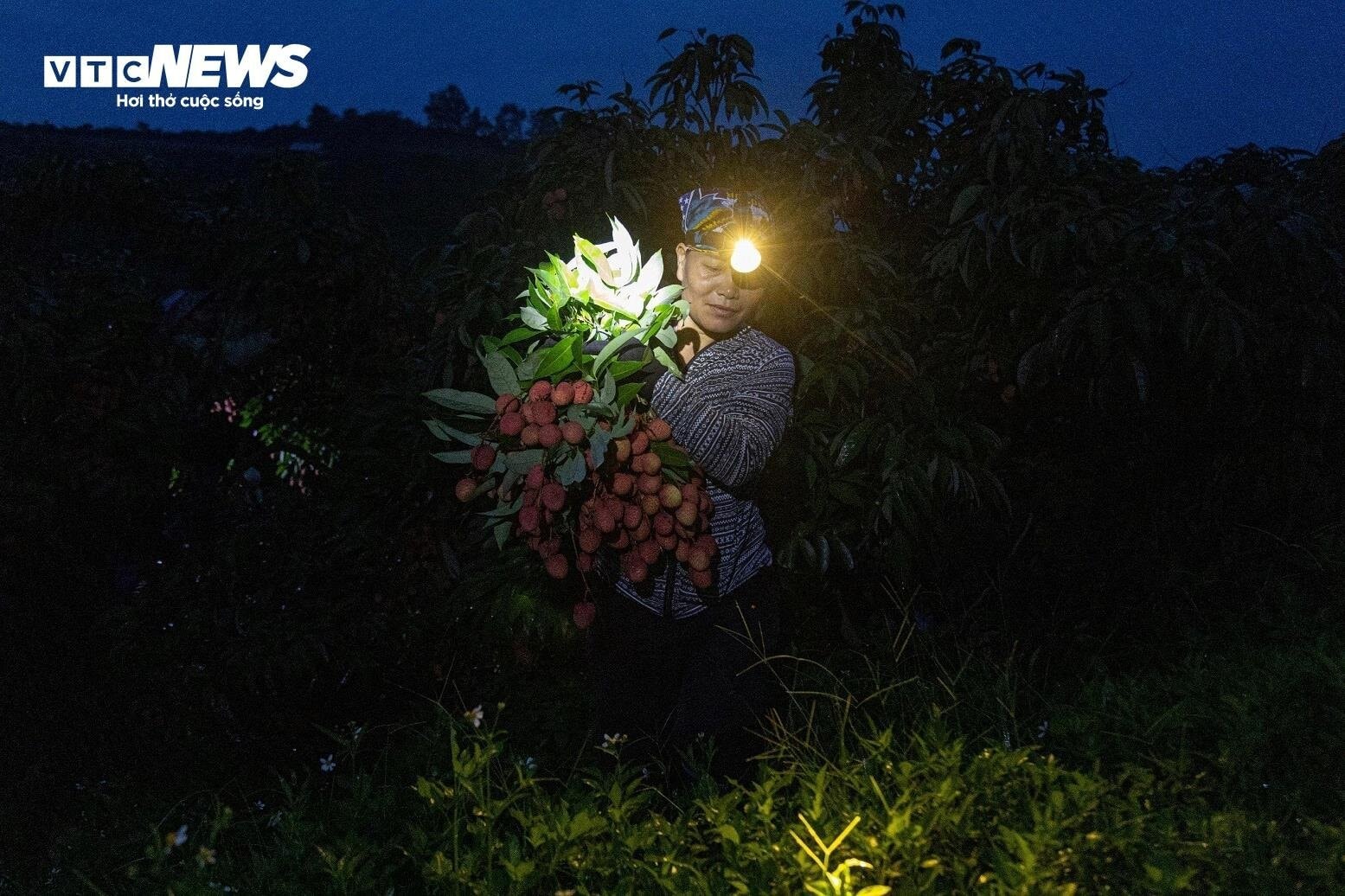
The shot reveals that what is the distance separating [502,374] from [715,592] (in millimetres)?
752

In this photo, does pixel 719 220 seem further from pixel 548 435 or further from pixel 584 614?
pixel 584 614

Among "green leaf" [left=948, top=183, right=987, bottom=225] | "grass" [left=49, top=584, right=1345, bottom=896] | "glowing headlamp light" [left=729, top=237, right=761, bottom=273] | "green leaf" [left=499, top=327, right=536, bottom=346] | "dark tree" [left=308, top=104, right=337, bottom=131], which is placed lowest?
"grass" [left=49, top=584, right=1345, bottom=896]

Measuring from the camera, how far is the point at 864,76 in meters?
3.91

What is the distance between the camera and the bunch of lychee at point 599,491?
6.79 feet

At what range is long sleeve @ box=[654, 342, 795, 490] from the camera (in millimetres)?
2305

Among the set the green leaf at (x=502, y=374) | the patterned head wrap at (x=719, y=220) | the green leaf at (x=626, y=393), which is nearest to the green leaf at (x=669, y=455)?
the green leaf at (x=626, y=393)

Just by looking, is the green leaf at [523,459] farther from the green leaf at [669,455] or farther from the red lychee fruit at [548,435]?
the green leaf at [669,455]

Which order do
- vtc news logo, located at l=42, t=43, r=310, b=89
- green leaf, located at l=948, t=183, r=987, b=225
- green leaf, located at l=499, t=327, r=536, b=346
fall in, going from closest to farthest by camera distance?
green leaf, located at l=499, t=327, r=536, b=346
green leaf, located at l=948, t=183, r=987, b=225
vtc news logo, located at l=42, t=43, r=310, b=89

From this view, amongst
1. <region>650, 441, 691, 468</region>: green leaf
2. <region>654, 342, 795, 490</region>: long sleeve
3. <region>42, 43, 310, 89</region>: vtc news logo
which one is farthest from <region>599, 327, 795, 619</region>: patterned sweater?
<region>42, 43, 310, 89</region>: vtc news logo

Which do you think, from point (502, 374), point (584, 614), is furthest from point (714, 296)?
point (584, 614)

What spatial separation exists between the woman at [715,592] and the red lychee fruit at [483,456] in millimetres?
495

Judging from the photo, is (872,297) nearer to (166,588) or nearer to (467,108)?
(166,588)

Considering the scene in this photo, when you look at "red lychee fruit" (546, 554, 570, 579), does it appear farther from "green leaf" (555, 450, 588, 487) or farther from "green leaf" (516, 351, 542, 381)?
"green leaf" (516, 351, 542, 381)

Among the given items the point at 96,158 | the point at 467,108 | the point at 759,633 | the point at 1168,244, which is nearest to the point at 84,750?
the point at 96,158
